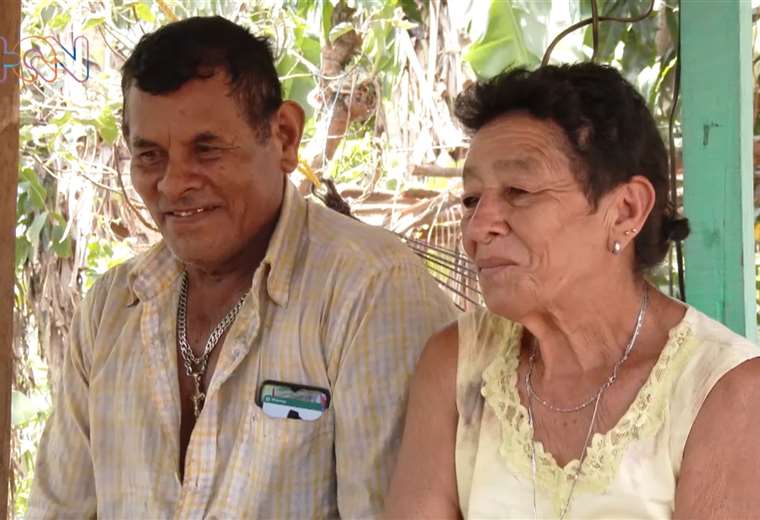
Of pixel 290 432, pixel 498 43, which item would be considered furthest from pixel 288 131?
pixel 498 43

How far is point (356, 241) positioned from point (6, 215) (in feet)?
2.03

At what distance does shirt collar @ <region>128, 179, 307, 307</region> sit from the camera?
185 centimetres

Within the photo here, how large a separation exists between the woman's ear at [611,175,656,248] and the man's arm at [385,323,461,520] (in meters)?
0.33

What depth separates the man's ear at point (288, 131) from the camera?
6.43 ft

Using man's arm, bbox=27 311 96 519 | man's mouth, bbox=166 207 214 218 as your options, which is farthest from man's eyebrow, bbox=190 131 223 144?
man's arm, bbox=27 311 96 519

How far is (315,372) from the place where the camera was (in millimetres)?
1787

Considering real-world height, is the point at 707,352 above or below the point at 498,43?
below

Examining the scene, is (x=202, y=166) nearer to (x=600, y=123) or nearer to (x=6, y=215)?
(x=6, y=215)

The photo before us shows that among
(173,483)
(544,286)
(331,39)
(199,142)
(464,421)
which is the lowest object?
(173,483)

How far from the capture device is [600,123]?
1518mm

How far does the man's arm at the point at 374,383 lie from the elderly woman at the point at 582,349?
8cm

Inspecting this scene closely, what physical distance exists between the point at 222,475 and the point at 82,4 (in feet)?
9.31

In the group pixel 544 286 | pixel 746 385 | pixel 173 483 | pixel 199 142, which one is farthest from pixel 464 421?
pixel 199 142

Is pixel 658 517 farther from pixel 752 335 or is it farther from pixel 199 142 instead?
pixel 199 142
